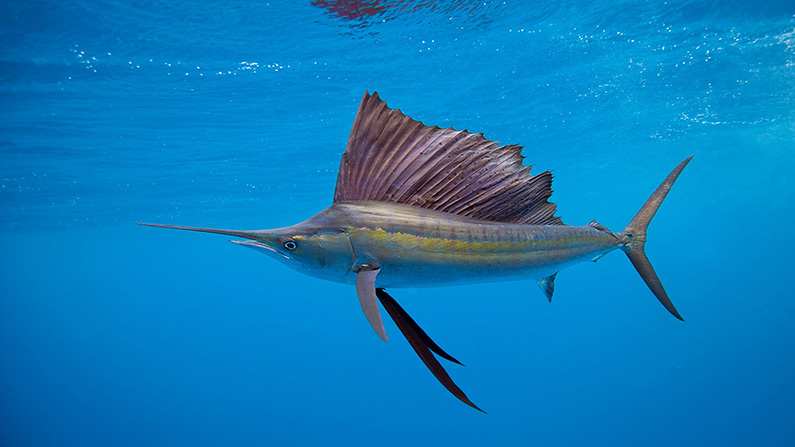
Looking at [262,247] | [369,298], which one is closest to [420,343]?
[369,298]

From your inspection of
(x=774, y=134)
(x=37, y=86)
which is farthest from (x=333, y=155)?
(x=774, y=134)

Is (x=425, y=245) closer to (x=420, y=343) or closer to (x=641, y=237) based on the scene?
(x=420, y=343)

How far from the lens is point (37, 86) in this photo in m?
7.40

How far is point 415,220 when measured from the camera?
6.88 feet

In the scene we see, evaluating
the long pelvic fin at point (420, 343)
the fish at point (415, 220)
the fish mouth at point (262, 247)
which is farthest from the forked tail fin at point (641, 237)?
the fish mouth at point (262, 247)

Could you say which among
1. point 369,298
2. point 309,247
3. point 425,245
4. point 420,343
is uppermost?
point 309,247

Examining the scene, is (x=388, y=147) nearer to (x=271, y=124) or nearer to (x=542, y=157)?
(x=271, y=124)

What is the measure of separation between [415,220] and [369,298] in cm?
51

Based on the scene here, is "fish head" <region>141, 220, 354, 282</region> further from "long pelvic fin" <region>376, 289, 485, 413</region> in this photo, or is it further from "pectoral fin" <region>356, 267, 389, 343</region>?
"long pelvic fin" <region>376, 289, 485, 413</region>

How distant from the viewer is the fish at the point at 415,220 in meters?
1.97

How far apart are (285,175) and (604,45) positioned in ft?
37.6

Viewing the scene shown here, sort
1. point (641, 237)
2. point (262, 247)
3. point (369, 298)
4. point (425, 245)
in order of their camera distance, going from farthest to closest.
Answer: point (641, 237)
point (425, 245)
point (262, 247)
point (369, 298)

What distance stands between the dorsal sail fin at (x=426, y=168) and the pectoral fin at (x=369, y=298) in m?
0.45

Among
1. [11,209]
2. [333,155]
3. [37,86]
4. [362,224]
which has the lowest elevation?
[362,224]
